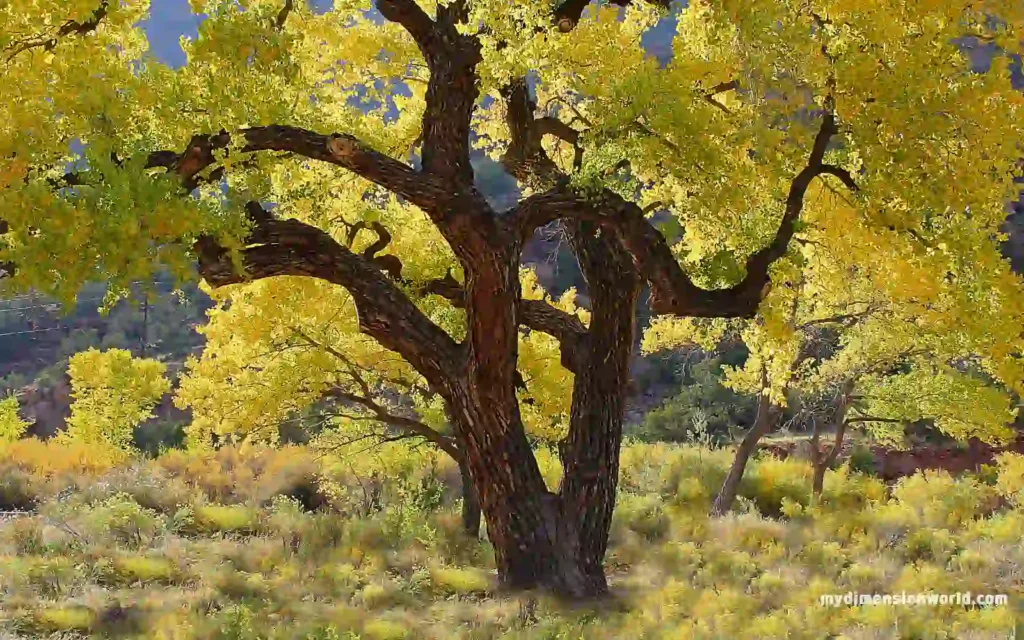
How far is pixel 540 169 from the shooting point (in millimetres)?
9414

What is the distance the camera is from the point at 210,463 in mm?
15922

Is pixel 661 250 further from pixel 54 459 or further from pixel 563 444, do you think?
pixel 54 459

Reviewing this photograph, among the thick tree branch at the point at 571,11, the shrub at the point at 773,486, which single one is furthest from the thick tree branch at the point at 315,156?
the shrub at the point at 773,486

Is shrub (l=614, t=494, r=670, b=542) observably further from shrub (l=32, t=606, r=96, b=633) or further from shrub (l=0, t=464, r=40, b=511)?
shrub (l=0, t=464, r=40, b=511)

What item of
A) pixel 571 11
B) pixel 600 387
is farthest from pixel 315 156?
pixel 600 387

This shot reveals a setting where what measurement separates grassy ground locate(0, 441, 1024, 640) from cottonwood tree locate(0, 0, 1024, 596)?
4.12ft

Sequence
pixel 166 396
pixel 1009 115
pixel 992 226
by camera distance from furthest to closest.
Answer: pixel 166 396 < pixel 992 226 < pixel 1009 115

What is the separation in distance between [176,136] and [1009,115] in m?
5.48

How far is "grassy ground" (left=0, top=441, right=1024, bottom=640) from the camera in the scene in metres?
6.98

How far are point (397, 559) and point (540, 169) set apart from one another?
4624mm

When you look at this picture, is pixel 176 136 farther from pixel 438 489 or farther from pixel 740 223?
pixel 438 489

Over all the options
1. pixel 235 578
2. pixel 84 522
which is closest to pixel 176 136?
pixel 235 578

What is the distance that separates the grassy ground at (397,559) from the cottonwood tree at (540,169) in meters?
1.26

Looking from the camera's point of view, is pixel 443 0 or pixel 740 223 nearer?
pixel 740 223
